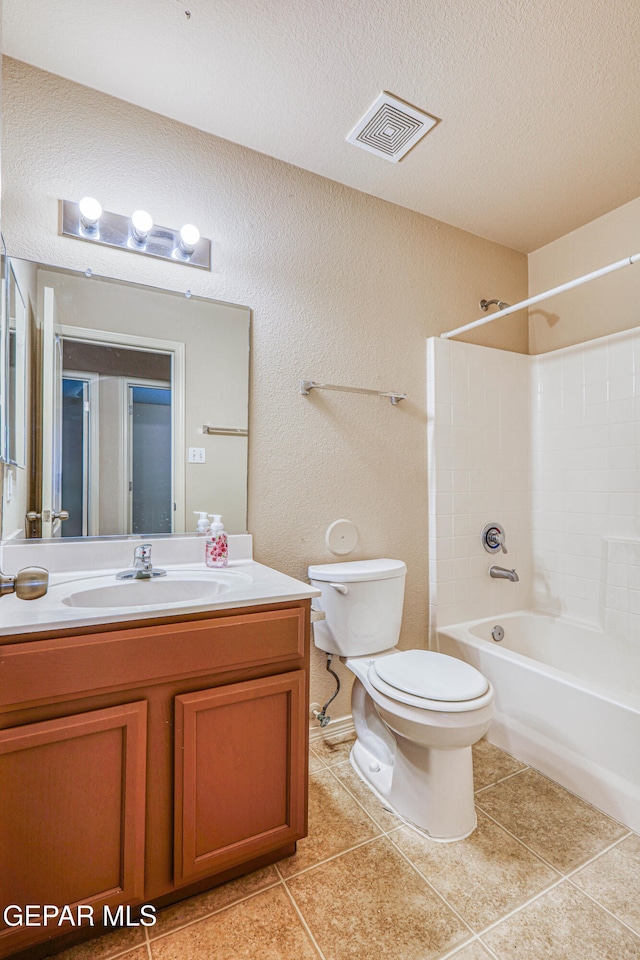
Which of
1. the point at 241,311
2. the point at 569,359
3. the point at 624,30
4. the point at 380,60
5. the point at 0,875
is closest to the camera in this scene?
the point at 0,875

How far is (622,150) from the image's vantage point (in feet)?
6.12

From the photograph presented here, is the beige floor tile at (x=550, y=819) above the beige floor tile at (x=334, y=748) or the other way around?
the other way around

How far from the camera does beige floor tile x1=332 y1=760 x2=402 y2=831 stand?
1546 mm

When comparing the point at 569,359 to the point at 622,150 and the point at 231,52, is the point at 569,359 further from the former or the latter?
the point at 231,52

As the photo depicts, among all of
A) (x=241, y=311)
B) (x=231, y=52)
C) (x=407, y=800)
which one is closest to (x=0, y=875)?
(x=407, y=800)

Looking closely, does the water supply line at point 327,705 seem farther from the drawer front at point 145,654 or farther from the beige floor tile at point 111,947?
the beige floor tile at point 111,947

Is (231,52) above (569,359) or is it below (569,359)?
above

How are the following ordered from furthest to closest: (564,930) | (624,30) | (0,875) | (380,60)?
1. (380,60)
2. (624,30)
3. (564,930)
4. (0,875)

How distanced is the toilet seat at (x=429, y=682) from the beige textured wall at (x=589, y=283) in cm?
180

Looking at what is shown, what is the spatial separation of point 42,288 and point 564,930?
2324 mm

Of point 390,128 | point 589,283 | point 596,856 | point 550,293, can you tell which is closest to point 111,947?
point 596,856

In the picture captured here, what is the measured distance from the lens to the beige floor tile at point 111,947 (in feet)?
3.56

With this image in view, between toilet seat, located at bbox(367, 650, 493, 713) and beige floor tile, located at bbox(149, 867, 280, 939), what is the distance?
0.60m

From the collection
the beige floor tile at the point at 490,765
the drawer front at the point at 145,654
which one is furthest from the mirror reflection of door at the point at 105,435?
the beige floor tile at the point at 490,765
